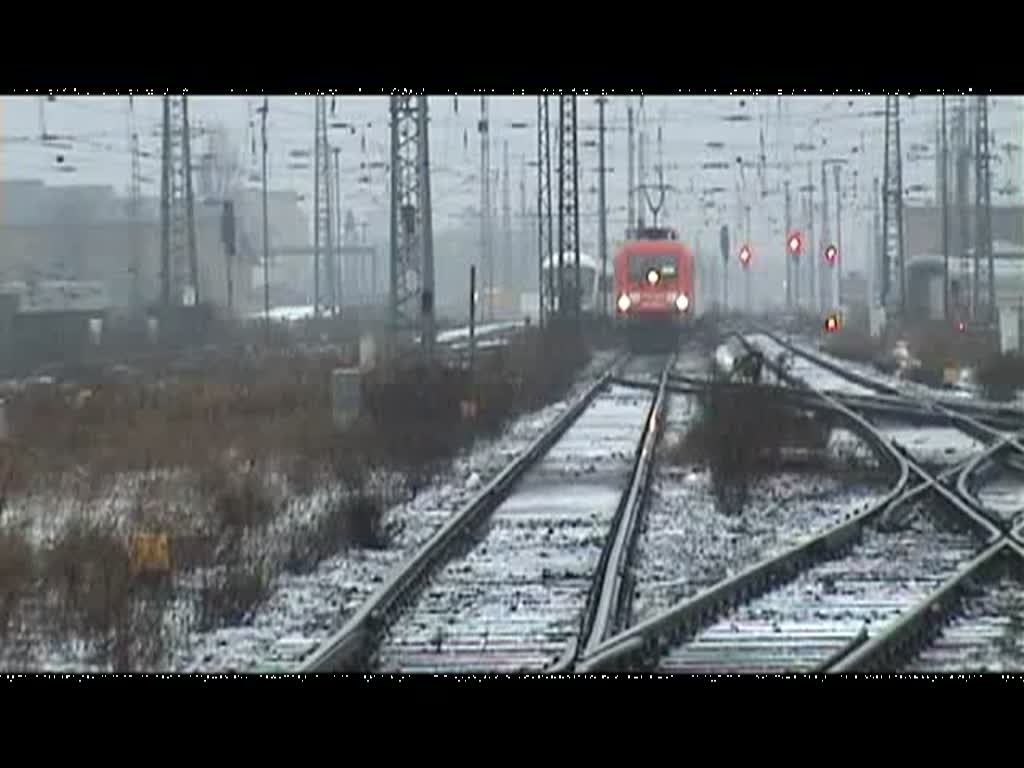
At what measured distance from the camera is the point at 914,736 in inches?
384

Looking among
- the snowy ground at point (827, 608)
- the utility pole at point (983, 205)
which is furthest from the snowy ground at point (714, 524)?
the utility pole at point (983, 205)

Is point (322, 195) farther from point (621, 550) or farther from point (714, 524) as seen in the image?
point (621, 550)

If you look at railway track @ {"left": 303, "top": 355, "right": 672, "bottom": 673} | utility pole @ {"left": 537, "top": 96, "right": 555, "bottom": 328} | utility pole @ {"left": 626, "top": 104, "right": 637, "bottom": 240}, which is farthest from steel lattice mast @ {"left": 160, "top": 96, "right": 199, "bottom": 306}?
railway track @ {"left": 303, "top": 355, "right": 672, "bottom": 673}

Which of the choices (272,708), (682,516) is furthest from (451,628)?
(682,516)

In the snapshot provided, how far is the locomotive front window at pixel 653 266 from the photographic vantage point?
4612 centimetres

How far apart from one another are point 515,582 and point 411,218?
16290 mm

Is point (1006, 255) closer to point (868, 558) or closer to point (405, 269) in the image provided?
point (405, 269)

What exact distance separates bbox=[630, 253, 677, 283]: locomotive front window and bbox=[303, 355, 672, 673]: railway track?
71.1 ft

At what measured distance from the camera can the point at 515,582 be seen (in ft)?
49.6

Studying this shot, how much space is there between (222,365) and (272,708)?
93.8 ft

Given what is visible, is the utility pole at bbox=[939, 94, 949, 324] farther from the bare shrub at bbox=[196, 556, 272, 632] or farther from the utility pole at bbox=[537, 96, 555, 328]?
the bare shrub at bbox=[196, 556, 272, 632]

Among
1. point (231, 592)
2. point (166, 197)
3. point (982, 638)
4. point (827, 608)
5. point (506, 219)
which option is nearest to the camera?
point (982, 638)

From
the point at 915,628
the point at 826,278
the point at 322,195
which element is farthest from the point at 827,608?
the point at 322,195

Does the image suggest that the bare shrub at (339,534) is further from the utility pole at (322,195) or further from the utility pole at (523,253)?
the utility pole at (523,253)
